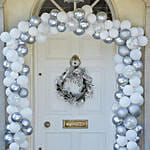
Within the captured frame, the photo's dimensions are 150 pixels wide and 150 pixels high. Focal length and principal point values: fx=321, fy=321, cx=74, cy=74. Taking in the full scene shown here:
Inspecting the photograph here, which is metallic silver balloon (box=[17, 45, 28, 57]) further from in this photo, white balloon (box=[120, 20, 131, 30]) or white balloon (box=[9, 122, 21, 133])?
white balloon (box=[120, 20, 131, 30])

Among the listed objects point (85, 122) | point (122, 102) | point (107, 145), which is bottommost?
point (107, 145)

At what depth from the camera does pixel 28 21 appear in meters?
4.26

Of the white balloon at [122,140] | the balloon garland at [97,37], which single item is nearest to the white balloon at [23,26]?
the balloon garland at [97,37]

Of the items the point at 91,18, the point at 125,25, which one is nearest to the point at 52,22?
the point at 91,18

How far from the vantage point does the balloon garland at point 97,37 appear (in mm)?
4121

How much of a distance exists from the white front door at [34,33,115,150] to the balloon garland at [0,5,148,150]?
0.57 m

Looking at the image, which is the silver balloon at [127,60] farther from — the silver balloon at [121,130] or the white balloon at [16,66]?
the white balloon at [16,66]

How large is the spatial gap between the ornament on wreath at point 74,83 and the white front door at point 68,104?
0.07 m

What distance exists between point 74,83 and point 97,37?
916 mm

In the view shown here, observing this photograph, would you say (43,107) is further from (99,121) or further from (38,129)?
(99,121)

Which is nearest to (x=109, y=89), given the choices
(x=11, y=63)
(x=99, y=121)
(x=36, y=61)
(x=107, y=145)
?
(x=99, y=121)

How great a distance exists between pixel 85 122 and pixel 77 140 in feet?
1.01

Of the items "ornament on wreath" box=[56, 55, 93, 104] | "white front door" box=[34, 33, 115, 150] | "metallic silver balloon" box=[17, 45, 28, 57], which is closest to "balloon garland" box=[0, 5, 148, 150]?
"metallic silver balloon" box=[17, 45, 28, 57]

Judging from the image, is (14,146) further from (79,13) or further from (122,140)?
(79,13)
